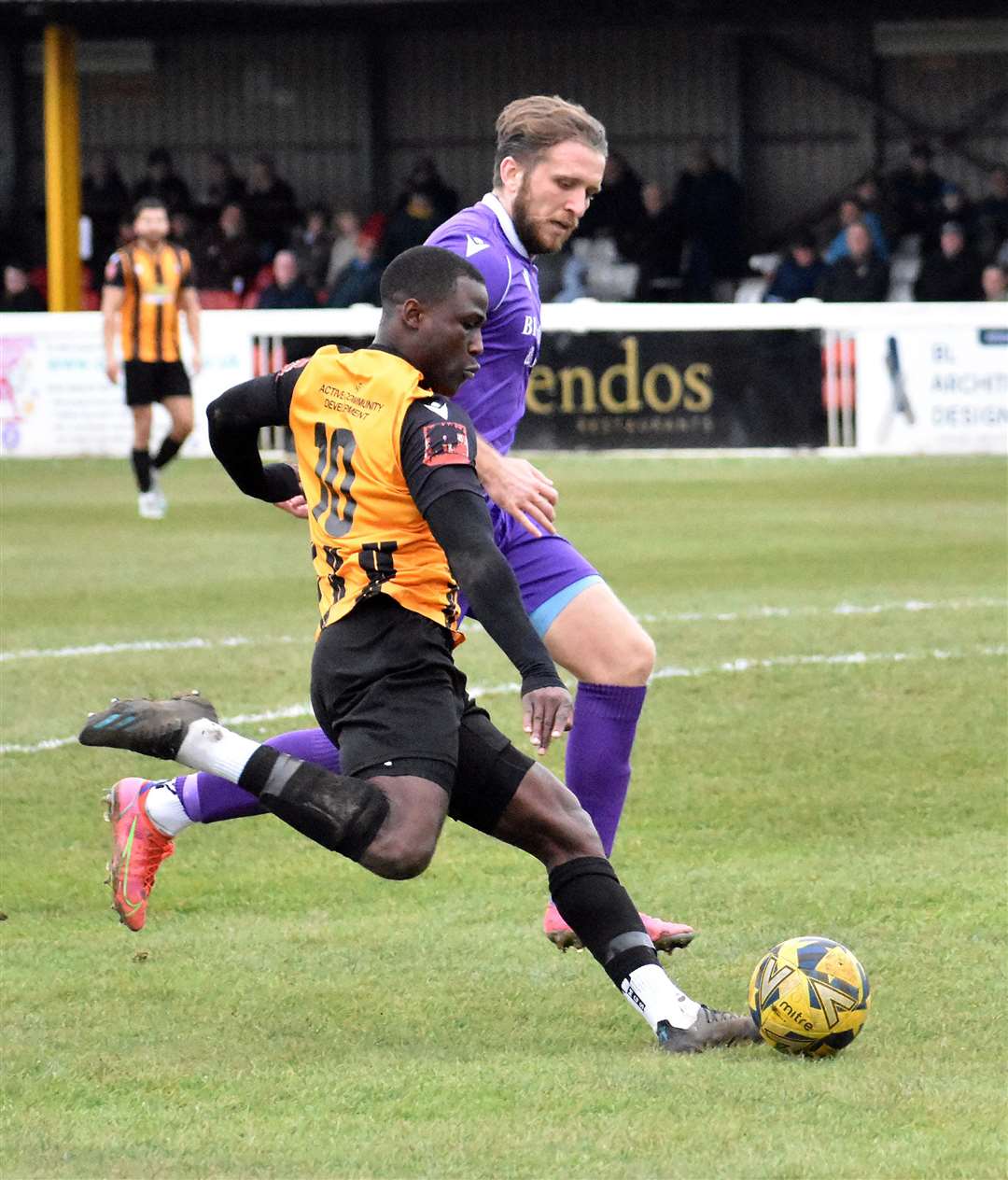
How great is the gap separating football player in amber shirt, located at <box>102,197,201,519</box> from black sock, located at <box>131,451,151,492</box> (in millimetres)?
130

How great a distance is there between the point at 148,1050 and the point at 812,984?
53.5 inches

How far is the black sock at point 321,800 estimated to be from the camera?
432cm

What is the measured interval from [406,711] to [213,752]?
0.40 meters

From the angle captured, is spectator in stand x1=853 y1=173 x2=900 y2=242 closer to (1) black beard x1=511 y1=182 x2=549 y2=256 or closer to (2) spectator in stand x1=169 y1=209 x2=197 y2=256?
(2) spectator in stand x1=169 y1=209 x2=197 y2=256

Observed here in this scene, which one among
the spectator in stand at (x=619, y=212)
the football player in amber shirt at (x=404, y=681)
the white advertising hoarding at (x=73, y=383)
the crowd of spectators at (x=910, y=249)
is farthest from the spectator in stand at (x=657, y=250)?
the football player in amber shirt at (x=404, y=681)

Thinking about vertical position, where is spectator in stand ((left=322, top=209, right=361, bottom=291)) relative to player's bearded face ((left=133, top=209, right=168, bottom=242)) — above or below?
above

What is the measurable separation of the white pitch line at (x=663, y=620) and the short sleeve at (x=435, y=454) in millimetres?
5528

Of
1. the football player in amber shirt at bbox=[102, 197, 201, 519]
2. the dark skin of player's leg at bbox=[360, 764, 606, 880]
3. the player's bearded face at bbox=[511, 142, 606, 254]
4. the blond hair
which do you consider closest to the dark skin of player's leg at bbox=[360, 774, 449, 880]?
the dark skin of player's leg at bbox=[360, 764, 606, 880]

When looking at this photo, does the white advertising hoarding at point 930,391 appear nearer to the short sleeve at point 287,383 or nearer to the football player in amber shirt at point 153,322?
the football player in amber shirt at point 153,322

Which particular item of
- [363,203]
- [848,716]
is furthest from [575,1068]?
[363,203]

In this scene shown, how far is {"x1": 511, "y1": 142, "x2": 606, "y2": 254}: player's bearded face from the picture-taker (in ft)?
17.5

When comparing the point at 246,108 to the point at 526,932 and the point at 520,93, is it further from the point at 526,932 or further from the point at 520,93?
the point at 526,932

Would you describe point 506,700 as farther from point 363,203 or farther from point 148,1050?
point 363,203

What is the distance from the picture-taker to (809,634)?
9.88 m
